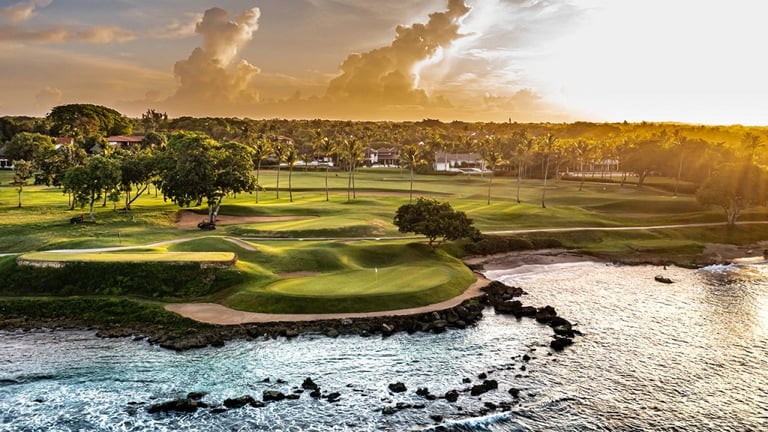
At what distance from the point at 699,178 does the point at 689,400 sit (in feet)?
415

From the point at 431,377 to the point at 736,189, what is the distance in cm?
8081

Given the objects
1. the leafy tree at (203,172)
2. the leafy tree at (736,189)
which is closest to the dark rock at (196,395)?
the leafy tree at (203,172)

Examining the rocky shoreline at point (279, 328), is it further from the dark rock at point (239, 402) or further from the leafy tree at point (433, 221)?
the leafy tree at point (433, 221)

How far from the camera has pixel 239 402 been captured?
112ft

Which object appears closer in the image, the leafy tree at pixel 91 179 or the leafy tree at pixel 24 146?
the leafy tree at pixel 91 179

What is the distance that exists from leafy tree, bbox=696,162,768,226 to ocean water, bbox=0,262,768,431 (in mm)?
50511

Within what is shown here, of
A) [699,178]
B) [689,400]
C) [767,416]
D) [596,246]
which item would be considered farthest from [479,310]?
[699,178]

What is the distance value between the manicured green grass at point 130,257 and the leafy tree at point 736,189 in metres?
81.8

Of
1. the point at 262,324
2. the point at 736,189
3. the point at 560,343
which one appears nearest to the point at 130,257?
the point at 262,324

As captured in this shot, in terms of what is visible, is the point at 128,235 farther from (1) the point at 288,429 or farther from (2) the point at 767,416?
(2) the point at 767,416

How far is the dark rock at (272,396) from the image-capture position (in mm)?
34719

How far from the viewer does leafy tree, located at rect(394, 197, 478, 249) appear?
67.4 metres

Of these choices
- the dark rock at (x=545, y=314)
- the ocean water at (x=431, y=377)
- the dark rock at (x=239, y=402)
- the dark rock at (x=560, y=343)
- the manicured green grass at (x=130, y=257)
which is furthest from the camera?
the manicured green grass at (x=130, y=257)

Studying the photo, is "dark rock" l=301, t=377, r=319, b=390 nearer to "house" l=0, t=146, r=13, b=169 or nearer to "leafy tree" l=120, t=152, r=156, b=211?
"leafy tree" l=120, t=152, r=156, b=211
